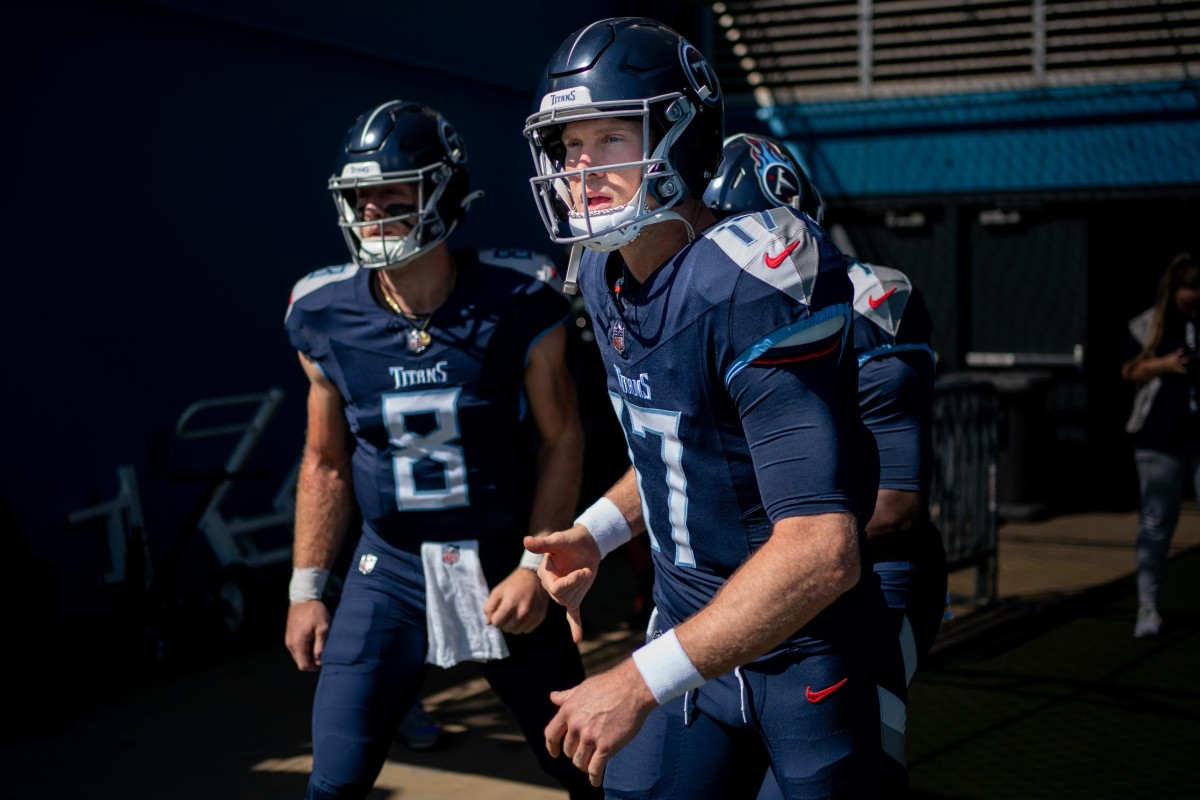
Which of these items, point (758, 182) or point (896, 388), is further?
point (758, 182)

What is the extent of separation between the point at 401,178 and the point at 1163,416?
5.01m

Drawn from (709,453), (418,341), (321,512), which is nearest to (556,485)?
(418,341)

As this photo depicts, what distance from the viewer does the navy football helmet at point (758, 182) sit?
12.6 ft

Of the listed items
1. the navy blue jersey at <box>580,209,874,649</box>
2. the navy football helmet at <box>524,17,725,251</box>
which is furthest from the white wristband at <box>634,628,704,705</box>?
the navy football helmet at <box>524,17,725,251</box>

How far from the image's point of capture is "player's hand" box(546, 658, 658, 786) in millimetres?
2086

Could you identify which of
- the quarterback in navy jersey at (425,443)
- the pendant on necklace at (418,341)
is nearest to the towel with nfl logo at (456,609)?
the quarterback in navy jersey at (425,443)

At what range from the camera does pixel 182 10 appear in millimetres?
8227

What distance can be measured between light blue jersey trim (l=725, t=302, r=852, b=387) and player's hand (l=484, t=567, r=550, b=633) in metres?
1.35

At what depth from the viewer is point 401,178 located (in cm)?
387

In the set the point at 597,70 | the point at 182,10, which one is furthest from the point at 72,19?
the point at 597,70

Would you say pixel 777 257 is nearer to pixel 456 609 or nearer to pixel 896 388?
pixel 896 388

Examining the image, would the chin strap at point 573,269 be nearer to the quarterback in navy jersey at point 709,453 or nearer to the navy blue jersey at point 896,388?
the quarterback in navy jersey at point 709,453

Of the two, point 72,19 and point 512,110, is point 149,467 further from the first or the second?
point 512,110

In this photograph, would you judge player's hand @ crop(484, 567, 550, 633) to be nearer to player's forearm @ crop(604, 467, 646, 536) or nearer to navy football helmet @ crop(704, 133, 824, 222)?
player's forearm @ crop(604, 467, 646, 536)
